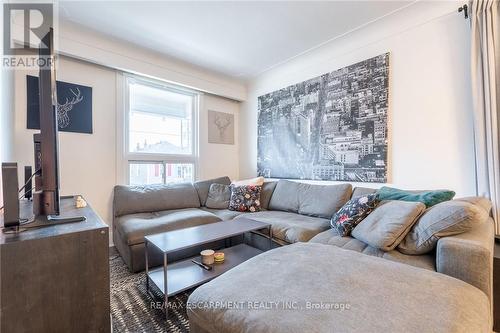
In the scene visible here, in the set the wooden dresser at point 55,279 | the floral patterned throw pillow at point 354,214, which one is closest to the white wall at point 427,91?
A: the floral patterned throw pillow at point 354,214

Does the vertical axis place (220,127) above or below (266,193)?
above

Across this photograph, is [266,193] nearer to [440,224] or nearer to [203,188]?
[203,188]

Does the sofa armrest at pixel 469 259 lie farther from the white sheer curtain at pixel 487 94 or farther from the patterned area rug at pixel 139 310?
the patterned area rug at pixel 139 310

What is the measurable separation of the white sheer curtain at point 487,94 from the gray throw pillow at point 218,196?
2591 mm

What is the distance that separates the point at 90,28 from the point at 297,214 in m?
3.12

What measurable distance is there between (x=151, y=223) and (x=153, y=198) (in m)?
0.66

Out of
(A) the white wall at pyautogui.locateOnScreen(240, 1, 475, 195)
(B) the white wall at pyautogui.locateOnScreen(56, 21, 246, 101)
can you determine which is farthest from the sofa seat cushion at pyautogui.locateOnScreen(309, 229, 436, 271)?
(B) the white wall at pyautogui.locateOnScreen(56, 21, 246, 101)

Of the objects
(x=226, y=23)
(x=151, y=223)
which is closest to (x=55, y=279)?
(x=151, y=223)

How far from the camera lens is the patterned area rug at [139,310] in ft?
4.56

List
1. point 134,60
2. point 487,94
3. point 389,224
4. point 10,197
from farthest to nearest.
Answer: point 134,60 → point 487,94 → point 389,224 → point 10,197

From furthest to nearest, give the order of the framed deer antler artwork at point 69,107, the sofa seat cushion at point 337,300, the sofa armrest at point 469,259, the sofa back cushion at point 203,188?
the sofa back cushion at point 203,188, the framed deer antler artwork at point 69,107, the sofa armrest at point 469,259, the sofa seat cushion at point 337,300

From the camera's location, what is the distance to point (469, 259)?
1.09m

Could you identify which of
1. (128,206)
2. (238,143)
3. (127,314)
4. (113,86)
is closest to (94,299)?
(127,314)

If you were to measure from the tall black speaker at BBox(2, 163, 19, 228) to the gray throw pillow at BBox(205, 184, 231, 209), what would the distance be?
2256mm
